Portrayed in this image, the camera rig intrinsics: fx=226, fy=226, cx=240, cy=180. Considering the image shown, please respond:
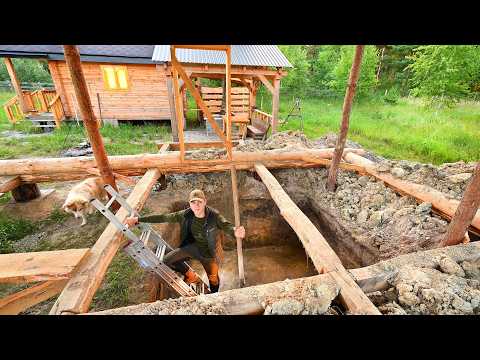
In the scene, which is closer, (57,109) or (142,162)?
(142,162)

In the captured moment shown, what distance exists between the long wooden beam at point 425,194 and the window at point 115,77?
40.7ft

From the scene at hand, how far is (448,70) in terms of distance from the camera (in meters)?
9.57

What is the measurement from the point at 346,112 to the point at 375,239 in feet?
7.13

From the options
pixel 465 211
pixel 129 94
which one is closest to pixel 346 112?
pixel 465 211

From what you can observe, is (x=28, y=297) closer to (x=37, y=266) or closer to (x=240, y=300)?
(x=37, y=266)

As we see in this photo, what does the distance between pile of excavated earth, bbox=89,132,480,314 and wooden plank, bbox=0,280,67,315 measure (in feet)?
3.11

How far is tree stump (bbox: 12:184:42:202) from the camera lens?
479 centimetres

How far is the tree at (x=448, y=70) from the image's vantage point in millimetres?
9734

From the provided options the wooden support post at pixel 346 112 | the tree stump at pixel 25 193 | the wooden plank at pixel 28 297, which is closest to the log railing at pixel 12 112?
the tree stump at pixel 25 193

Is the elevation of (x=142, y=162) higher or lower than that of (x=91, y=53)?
lower

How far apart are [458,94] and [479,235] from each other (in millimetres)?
11344

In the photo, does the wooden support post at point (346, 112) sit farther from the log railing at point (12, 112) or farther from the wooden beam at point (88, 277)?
the log railing at point (12, 112)

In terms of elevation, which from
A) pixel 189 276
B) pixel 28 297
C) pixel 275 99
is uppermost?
pixel 275 99
